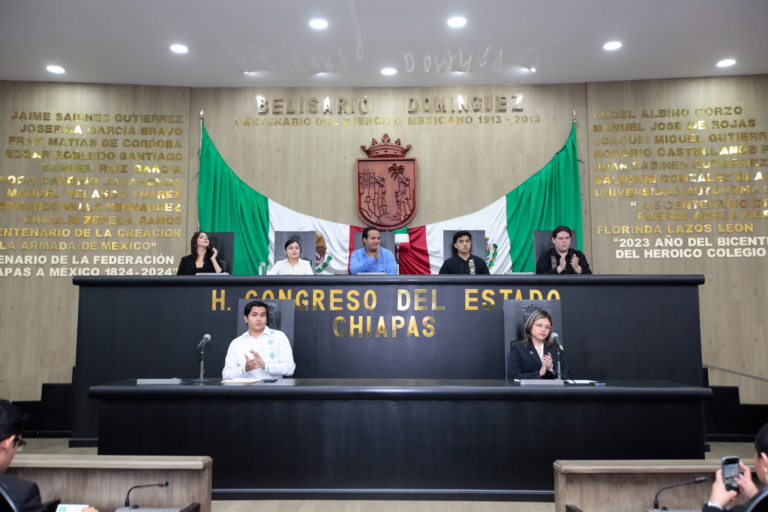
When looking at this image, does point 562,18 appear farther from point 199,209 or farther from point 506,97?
point 199,209

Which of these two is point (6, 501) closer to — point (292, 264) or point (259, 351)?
point (259, 351)

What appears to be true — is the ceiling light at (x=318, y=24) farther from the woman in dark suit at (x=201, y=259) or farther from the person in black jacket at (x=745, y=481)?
the person in black jacket at (x=745, y=481)

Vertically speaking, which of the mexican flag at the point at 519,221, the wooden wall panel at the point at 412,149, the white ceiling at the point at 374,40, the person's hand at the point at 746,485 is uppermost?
the white ceiling at the point at 374,40

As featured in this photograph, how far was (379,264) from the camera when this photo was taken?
5266mm

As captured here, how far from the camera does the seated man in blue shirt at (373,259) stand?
5191 millimetres

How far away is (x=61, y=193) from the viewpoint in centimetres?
668

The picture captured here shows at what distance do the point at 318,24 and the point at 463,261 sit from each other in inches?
106

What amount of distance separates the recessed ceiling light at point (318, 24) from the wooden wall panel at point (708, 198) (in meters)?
3.39

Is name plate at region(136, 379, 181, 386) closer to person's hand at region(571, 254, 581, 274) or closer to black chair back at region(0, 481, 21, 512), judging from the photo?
black chair back at region(0, 481, 21, 512)

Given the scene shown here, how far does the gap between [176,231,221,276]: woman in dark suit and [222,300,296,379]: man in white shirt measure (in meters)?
1.56

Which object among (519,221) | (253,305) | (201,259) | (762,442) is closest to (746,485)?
(762,442)

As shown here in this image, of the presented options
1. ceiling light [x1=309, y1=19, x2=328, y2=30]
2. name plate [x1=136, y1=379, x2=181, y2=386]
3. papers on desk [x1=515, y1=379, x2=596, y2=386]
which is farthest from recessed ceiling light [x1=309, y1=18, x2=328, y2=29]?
papers on desk [x1=515, y1=379, x2=596, y2=386]

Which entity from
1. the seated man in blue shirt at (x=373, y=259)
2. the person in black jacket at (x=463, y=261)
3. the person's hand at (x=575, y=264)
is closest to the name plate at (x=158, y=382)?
the seated man in blue shirt at (x=373, y=259)

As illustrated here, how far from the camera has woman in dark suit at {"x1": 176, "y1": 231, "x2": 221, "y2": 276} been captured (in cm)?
510
